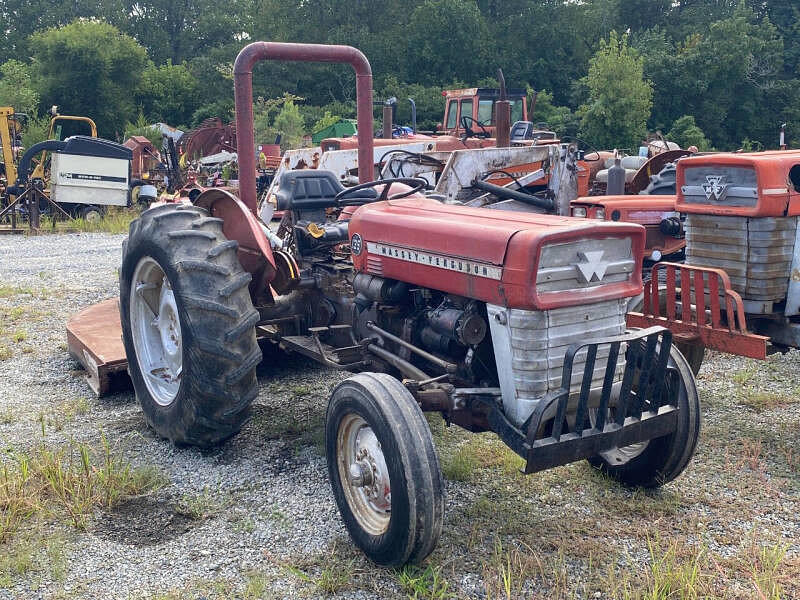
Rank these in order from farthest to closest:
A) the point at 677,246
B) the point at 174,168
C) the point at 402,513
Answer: the point at 174,168 < the point at 677,246 < the point at 402,513

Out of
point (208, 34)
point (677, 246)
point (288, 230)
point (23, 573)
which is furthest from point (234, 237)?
point (208, 34)

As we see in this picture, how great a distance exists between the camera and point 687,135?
23.9m

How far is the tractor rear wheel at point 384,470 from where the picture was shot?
274 centimetres

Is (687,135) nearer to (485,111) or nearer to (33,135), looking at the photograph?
(485,111)

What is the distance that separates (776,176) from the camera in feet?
14.1

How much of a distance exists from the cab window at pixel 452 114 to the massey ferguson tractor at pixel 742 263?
10712mm

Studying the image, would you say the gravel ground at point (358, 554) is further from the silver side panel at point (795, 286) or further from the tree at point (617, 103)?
the tree at point (617, 103)

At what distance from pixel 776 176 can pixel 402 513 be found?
9.83 feet

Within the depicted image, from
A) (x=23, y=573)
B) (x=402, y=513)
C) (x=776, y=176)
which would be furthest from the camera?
(x=776, y=176)

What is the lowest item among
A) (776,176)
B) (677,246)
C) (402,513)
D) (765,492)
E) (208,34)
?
(765,492)

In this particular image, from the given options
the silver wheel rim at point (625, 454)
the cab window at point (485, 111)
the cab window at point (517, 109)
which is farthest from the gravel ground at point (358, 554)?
the cab window at point (517, 109)

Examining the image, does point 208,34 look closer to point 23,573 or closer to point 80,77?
point 80,77

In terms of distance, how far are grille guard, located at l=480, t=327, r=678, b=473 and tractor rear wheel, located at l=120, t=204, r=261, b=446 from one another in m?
1.27

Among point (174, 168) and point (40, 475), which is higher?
point (174, 168)
